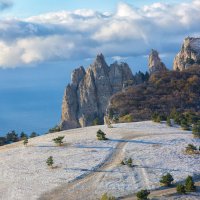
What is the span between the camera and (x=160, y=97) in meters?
113

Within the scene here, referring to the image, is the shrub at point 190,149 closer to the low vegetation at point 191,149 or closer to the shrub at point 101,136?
the low vegetation at point 191,149

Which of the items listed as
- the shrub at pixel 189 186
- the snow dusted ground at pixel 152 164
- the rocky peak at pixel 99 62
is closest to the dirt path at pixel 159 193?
the snow dusted ground at pixel 152 164

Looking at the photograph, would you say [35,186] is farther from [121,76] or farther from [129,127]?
[121,76]

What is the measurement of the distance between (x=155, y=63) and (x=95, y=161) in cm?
7471

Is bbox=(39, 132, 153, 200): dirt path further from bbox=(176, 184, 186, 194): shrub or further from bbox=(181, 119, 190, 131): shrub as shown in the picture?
bbox=(181, 119, 190, 131): shrub

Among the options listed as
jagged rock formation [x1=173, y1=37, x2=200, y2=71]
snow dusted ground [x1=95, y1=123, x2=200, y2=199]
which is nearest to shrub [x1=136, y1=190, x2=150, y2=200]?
snow dusted ground [x1=95, y1=123, x2=200, y2=199]

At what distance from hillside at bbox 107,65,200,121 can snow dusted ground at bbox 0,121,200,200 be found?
1141 inches

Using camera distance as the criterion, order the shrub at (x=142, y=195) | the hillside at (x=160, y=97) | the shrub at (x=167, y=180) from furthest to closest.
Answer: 1. the hillside at (x=160, y=97)
2. the shrub at (x=167, y=180)
3. the shrub at (x=142, y=195)

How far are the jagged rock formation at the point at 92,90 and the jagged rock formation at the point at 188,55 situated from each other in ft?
47.4

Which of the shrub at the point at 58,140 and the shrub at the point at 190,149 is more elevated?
the shrub at the point at 58,140

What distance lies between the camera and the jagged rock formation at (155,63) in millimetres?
133000

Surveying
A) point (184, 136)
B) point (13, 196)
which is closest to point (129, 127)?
point (184, 136)

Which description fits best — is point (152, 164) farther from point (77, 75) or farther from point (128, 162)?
point (77, 75)

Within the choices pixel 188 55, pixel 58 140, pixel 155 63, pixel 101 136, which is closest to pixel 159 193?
pixel 101 136
